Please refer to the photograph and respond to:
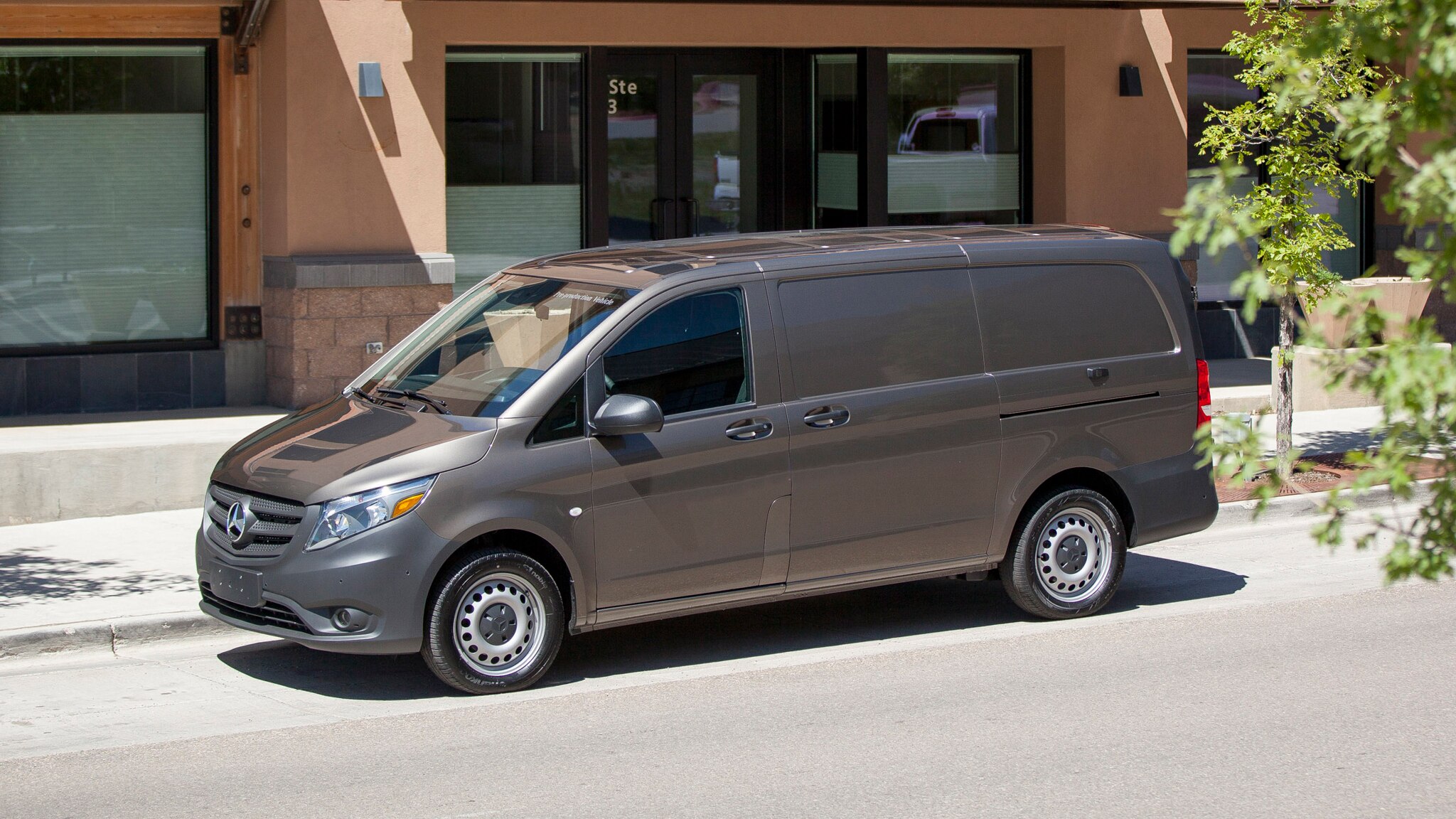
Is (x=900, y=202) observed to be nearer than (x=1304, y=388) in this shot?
No

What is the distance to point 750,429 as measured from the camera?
745 centimetres

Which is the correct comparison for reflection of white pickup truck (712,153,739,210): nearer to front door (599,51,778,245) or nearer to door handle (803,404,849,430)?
front door (599,51,778,245)

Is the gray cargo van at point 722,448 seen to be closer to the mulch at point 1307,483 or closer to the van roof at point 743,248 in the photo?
the van roof at point 743,248

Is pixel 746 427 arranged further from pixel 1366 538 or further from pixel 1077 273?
pixel 1366 538

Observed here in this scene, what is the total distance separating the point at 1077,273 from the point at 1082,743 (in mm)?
2842

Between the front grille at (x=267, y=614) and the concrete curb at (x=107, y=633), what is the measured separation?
809 mm

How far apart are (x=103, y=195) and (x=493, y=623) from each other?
26.9 ft

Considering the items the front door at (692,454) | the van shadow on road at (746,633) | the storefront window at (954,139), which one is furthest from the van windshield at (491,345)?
the storefront window at (954,139)

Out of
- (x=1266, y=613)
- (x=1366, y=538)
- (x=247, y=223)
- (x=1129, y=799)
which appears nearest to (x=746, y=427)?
(x=1129, y=799)

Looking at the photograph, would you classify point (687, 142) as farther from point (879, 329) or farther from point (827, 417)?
point (827, 417)

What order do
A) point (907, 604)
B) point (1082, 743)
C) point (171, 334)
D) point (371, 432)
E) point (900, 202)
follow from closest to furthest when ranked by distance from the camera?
point (1082, 743) < point (371, 432) < point (907, 604) < point (171, 334) < point (900, 202)

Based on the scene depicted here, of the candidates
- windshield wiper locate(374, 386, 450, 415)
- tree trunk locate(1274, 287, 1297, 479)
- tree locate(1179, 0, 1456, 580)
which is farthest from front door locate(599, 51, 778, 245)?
tree locate(1179, 0, 1456, 580)

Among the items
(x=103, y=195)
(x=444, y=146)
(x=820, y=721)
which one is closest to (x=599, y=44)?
(x=444, y=146)

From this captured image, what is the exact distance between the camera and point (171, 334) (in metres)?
13.9
